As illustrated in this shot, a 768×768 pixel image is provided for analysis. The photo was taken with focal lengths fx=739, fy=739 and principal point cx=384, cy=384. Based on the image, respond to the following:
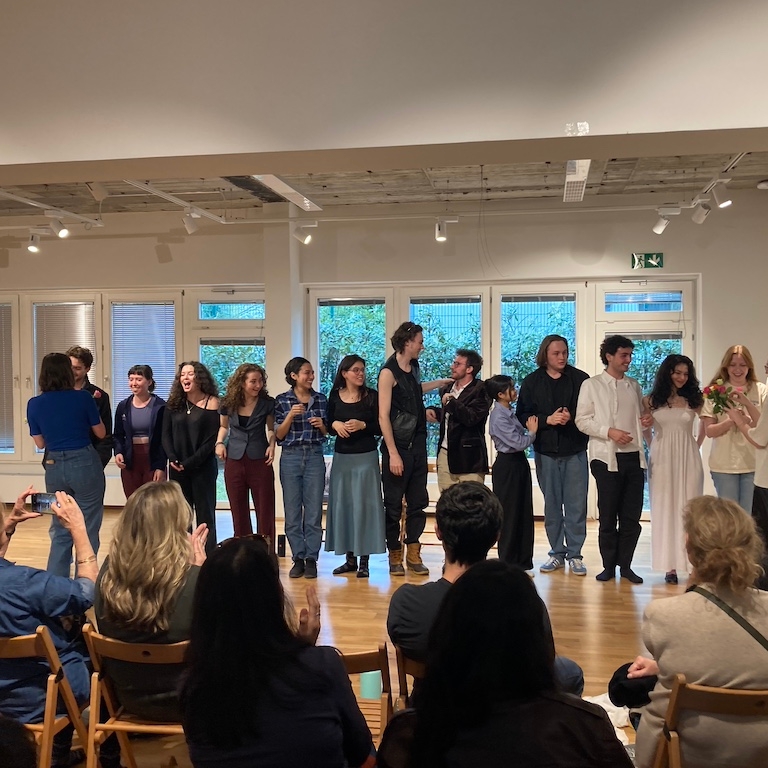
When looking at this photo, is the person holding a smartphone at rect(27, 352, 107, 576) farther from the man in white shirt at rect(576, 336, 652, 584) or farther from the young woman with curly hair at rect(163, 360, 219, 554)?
the man in white shirt at rect(576, 336, 652, 584)

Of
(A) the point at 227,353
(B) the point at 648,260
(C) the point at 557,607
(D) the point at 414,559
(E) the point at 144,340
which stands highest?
(B) the point at 648,260

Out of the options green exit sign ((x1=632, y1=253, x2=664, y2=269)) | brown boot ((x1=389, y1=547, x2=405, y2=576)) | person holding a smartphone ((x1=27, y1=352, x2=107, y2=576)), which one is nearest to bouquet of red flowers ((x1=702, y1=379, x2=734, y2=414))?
brown boot ((x1=389, y1=547, x2=405, y2=576))

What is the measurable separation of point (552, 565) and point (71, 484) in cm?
320

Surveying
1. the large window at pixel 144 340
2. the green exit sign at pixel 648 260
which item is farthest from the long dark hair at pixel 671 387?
the large window at pixel 144 340

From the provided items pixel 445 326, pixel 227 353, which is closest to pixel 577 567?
pixel 445 326

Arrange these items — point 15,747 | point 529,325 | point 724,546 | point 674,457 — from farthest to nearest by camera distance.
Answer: point 529,325, point 674,457, point 724,546, point 15,747

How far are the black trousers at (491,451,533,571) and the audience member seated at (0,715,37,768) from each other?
4034mm

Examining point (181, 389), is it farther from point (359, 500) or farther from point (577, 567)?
point (577, 567)

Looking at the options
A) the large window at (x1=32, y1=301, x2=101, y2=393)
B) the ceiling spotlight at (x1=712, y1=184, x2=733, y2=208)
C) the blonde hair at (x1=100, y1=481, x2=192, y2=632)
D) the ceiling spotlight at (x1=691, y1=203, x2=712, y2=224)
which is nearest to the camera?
the blonde hair at (x1=100, y1=481, x2=192, y2=632)

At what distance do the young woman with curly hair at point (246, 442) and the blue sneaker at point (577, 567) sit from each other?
207cm

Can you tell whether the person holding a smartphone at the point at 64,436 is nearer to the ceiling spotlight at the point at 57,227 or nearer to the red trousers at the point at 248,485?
the red trousers at the point at 248,485

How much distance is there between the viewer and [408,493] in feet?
16.8

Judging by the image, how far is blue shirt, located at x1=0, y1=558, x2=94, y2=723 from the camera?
222 cm

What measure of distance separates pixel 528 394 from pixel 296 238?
9.90 feet
